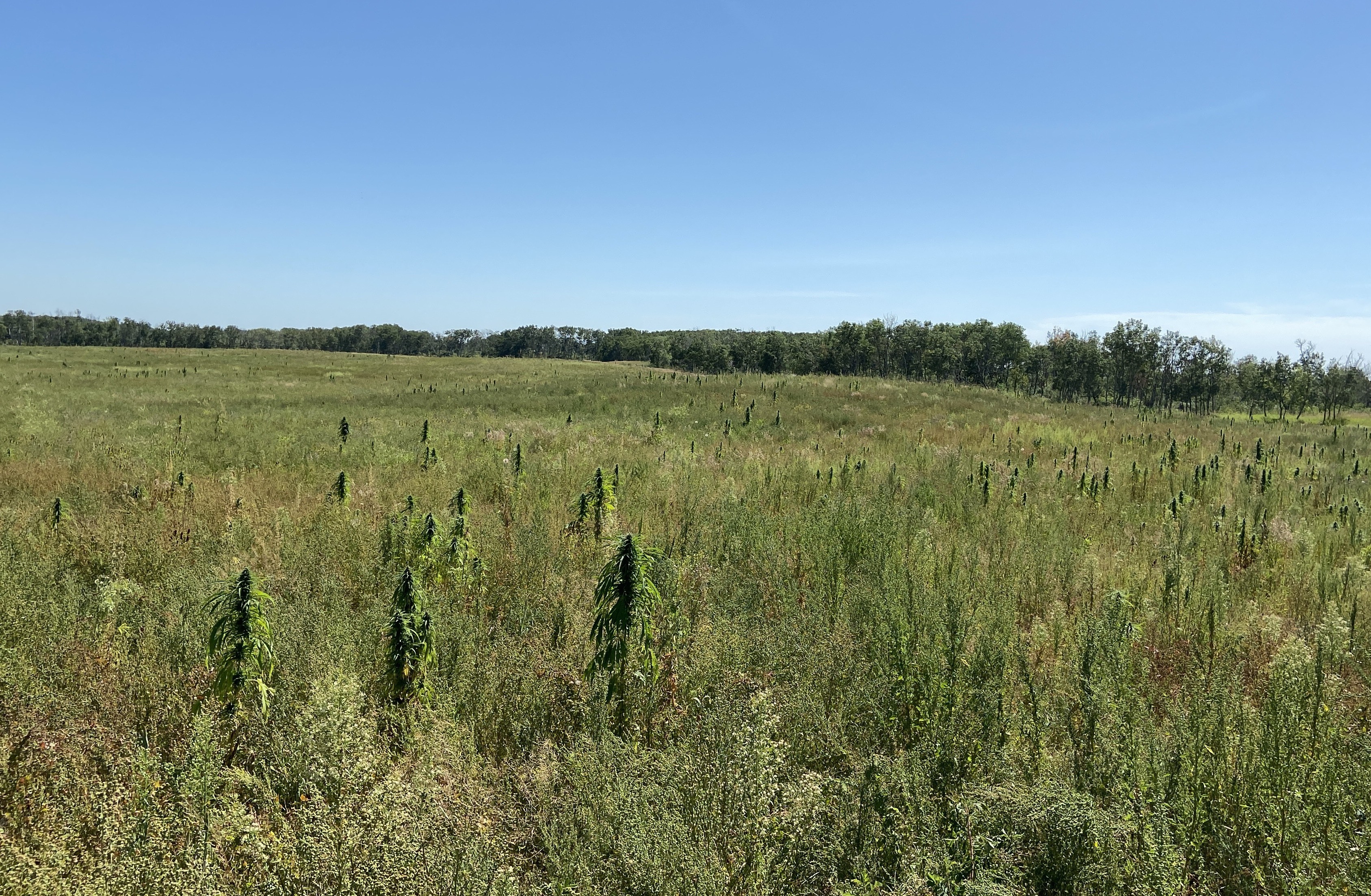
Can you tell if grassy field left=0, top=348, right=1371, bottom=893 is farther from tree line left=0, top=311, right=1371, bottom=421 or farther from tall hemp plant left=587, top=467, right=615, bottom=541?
tree line left=0, top=311, right=1371, bottom=421

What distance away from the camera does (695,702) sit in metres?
3.43

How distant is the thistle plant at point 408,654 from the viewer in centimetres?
361

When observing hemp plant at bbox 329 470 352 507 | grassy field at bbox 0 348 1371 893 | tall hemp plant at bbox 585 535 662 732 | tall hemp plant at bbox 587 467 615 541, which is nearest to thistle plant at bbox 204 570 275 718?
grassy field at bbox 0 348 1371 893

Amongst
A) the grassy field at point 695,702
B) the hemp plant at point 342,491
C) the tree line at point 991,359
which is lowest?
the grassy field at point 695,702

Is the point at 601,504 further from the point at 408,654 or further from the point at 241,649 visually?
the point at 241,649

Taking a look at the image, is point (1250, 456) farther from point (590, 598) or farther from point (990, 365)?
point (990, 365)

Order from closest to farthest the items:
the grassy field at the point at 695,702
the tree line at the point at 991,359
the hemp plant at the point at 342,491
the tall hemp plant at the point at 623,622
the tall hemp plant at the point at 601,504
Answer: the grassy field at the point at 695,702
the tall hemp plant at the point at 623,622
the tall hemp plant at the point at 601,504
the hemp plant at the point at 342,491
the tree line at the point at 991,359

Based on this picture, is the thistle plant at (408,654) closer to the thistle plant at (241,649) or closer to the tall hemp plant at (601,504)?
the thistle plant at (241,649)

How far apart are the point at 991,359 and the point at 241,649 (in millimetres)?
107459

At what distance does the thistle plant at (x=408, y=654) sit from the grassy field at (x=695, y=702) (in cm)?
14

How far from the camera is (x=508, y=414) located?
23.8m

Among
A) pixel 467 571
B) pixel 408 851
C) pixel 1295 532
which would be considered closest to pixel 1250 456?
pixel 1295 532

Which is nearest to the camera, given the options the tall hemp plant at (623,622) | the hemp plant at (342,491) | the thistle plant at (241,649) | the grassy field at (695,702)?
the grassy field at (695,702)

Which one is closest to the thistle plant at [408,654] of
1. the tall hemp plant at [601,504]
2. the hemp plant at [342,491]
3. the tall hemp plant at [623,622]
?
the tall hemp plant at [623,622]
